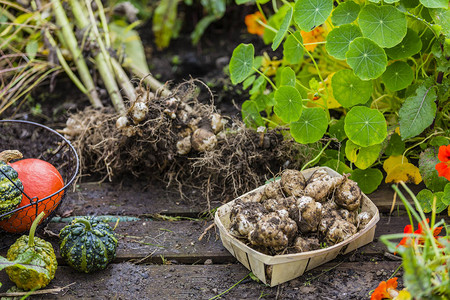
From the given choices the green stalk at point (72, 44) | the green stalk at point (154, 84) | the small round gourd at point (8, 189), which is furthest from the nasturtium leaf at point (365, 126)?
the green stalk at point (72, 44)

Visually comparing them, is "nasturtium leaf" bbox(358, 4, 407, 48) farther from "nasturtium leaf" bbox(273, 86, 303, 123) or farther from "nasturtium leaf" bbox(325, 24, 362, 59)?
"nasturtium leaf" bbox(273, 86, 303, 123)

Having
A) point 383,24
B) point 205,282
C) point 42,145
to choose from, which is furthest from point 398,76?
point 42,145

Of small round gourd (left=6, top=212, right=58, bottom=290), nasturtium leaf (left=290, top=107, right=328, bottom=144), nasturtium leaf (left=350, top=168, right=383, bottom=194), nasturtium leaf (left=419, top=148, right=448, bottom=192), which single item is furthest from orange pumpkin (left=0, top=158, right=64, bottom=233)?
nasturtium leaf (left=419, top=148, right=448, bottom=192)

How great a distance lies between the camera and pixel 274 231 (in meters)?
1.47

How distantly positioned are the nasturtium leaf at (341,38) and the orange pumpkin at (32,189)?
1247 mm

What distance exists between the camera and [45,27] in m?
2.65

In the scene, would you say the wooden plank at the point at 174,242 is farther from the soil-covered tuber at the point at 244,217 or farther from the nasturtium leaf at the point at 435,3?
the nasturtium leaf at the point at 435,3

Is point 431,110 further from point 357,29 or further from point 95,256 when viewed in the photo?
point 95,256

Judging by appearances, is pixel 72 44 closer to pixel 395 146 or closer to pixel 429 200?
pixel 395 146

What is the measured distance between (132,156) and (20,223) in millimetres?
596

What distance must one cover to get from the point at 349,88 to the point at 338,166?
340mm

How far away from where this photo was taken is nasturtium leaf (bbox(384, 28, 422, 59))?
71.0 inches

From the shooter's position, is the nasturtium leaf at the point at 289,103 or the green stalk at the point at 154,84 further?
the green stalk at the point at 154,84

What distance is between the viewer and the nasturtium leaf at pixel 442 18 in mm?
1705
